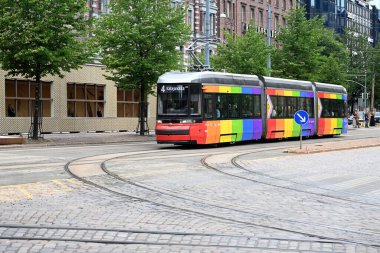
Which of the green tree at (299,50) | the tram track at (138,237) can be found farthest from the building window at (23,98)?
the tram track at (138,237)

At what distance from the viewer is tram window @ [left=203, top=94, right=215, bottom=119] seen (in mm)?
25516

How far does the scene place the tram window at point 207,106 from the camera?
25516 millimetres

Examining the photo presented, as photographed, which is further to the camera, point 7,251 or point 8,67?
point 8,67

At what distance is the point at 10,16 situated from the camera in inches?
1112

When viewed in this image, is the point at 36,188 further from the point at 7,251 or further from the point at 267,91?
the point at 267,91

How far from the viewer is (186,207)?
9.84 m

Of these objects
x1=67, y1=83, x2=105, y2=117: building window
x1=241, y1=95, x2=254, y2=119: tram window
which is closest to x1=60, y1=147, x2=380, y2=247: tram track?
x1=241, y1=95, x2=254, y2=119: tram window

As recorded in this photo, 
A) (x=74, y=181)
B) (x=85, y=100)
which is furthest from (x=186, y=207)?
(x=85, y=100)

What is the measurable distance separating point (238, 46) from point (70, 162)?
94.6 feet

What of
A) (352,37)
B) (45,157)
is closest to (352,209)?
(45,157)

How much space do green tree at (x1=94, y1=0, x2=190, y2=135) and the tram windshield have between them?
8.86 metres

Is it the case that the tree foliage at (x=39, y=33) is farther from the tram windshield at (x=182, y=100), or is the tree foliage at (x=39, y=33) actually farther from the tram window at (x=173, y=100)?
the tram windshield at (x=182, y=100)

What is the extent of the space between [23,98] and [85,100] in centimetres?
530

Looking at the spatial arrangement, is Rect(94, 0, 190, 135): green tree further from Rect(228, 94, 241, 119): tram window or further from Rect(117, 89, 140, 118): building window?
Rect(117, 89, 140, 118): building window
